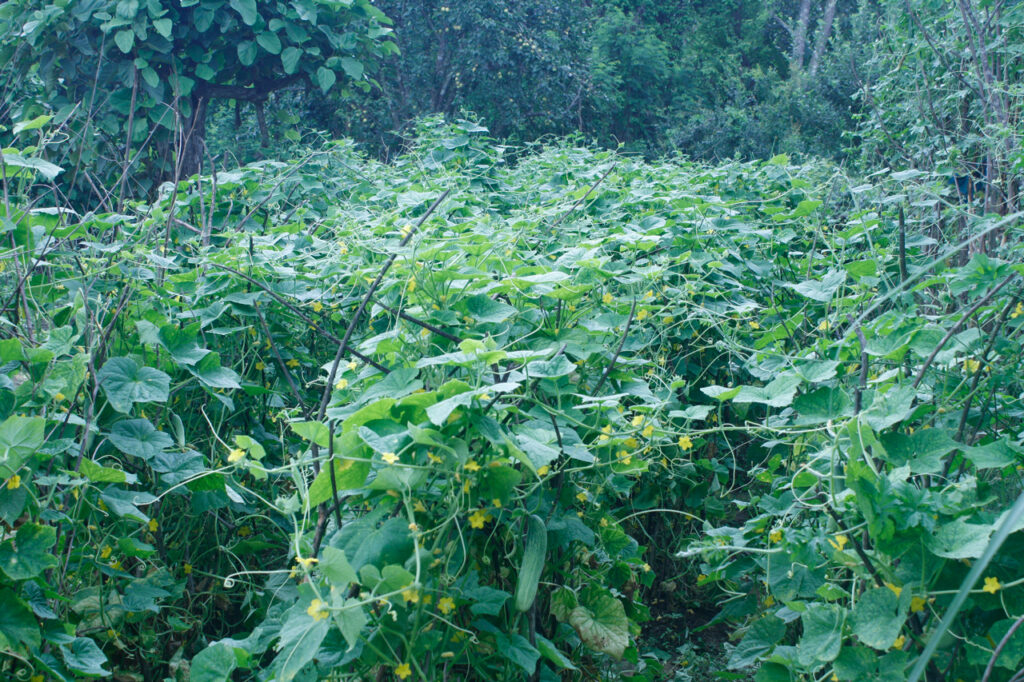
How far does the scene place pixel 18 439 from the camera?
1.20 metres

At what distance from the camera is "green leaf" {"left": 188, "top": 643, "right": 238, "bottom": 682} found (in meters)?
1.15

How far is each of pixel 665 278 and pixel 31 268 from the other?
1.44 meters

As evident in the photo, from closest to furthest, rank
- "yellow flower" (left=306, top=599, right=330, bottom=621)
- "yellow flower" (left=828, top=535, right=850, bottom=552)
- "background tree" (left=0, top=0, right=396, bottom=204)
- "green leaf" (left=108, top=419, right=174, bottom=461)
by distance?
"yellow flower" (left=306, top=599, right=330, bottom=621) < "yellow flower" (left=828, top=535, right=850, bottom=552) < "green leaf" (left=108, top=419, right=174, bottom=461) < "background tree" (left=0, top=0, right=396, bottom=204)

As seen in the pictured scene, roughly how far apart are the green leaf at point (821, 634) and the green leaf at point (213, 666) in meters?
0.83

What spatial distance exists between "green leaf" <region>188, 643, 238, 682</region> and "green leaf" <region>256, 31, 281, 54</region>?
13.8 ft

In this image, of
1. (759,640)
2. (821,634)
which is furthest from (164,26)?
(821,634)

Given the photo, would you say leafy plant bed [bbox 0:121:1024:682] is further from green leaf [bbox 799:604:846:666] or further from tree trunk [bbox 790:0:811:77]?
tree trunk [bbox 790:0:811:77]

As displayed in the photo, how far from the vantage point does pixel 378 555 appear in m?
1.00

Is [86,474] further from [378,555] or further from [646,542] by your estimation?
[646,542]

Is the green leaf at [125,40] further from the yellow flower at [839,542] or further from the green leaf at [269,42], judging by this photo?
the yellow flower at [839,542]

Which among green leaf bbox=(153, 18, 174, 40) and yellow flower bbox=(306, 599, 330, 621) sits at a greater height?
green leaf bbox=(153, 18, 174, 40)

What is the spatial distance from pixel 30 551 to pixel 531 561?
31.2 inches

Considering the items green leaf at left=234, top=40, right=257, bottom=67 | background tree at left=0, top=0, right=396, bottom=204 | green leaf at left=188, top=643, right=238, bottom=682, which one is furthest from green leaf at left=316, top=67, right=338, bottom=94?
green leaf at left=188, top=643, right=238, bottom=682

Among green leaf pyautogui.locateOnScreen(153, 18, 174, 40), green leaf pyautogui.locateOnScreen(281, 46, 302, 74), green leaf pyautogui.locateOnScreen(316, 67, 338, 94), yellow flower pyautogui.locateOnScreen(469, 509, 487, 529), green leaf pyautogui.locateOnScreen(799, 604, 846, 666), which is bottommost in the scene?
green leaf pyautogui.locateOnScreen(799, 604, 846, 666)
